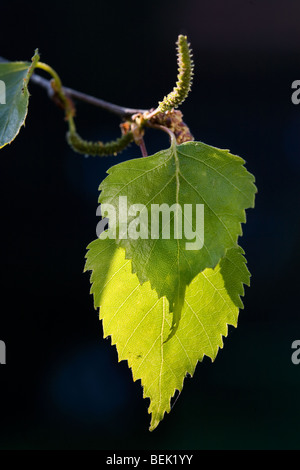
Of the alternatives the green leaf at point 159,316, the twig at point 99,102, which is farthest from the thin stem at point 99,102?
the green leaf at point 159,316

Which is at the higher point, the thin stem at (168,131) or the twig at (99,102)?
the twig at (99,102)

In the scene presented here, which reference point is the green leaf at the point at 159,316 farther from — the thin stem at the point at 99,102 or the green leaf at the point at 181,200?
the thin stem at the point at 99,102

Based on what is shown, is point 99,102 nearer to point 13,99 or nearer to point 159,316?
point 13,99

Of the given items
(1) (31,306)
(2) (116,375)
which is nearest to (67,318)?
(1) (31,306)

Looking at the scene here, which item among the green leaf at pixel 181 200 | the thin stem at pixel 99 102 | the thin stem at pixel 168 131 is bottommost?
the green leaf at pixel 181 200

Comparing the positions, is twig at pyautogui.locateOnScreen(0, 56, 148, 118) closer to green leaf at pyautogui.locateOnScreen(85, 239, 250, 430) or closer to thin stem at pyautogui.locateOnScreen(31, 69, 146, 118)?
thin stem at pyautogui.locateOnScreen(31, 69, 146, 118)

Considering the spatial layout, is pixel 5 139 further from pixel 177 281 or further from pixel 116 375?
pixel 116 375

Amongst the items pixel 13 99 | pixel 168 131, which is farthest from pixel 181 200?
pixel 13 99
